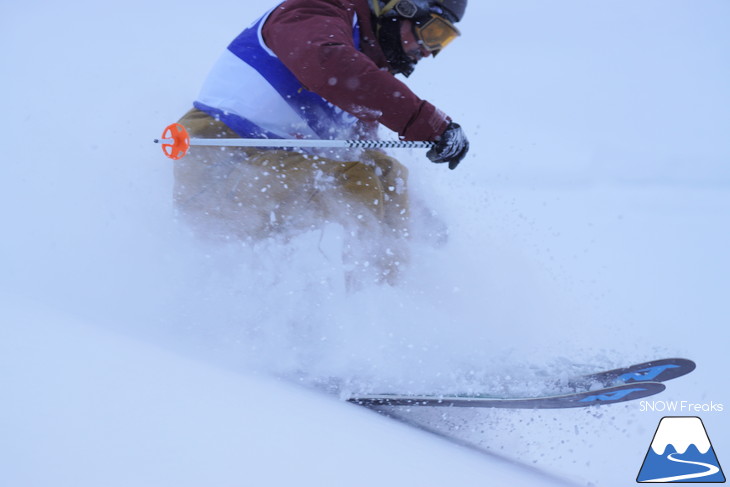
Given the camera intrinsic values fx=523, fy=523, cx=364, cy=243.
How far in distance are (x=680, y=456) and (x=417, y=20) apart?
89.3 inches

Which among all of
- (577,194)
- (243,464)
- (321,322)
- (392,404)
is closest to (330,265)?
(321,322)

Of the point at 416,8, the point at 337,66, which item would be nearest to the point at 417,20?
the point at 416,8

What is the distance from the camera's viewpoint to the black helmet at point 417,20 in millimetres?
2314

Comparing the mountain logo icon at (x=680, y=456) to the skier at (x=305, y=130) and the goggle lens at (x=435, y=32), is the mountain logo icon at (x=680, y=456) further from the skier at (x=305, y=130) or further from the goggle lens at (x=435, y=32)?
the goggle lens at (x=435, y=32)

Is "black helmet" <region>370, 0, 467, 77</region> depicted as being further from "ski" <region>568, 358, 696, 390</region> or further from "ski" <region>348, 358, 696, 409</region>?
"ski" <region>568, 358, 696, 390</region>

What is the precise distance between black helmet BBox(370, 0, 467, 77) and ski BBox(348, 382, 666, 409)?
5.07 ft

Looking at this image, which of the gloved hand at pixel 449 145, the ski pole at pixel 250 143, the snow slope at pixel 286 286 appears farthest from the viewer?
the gloved hand at pixel 449 145

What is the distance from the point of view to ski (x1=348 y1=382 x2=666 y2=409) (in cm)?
224

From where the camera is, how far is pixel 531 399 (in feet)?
7.39

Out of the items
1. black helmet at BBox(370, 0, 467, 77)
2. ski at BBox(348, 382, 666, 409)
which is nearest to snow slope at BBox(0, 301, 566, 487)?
ski at BBox(348, 382, 666, 409)

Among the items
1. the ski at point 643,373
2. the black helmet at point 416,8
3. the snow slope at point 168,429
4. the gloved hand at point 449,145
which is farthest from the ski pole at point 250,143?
the ski at point 643,373

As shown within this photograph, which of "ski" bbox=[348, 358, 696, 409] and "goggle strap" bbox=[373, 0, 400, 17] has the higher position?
"goggle strap" bbox=[373, 0, 400, 17]

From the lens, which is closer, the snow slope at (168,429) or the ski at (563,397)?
the snow slope at (168,429)

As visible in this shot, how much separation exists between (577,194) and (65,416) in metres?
5.46
